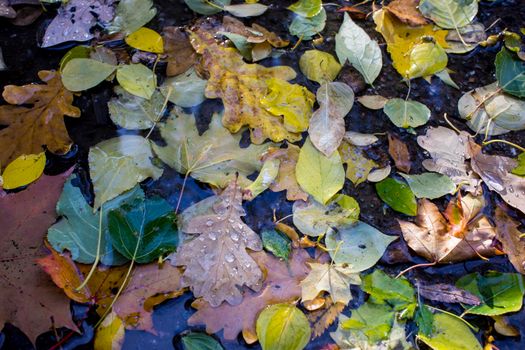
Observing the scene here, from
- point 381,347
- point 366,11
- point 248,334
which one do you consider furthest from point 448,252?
point 366,11

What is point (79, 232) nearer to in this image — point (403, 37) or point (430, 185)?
point (430, 185)

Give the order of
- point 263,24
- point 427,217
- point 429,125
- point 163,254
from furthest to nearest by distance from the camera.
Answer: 1. point 263,24
2. point 429,125
3. point 427,217
4. point 163,254

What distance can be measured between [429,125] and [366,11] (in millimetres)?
678

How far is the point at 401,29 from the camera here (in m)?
2.16

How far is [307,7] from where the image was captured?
2.18m

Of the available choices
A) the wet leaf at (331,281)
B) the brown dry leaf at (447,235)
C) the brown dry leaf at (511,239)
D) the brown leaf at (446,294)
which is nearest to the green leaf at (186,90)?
the wet leaf at (331,281)

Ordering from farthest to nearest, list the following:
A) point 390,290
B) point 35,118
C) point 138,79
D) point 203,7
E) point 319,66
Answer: point 203,7 → point 319,66 → point 138,79 → point 35,118 → point 390,290

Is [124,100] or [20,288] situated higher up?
[124,100]

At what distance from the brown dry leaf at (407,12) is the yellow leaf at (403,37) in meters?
0.02

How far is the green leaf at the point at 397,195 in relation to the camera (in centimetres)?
170

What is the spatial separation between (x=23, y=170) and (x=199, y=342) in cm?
83

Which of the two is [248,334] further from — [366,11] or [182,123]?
[366,11]

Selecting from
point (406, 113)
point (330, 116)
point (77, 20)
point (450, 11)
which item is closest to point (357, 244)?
point (330, 116)

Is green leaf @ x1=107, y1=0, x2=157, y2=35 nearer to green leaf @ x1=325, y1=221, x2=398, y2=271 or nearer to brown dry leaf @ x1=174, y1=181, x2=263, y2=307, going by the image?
brown dry leaf @ x1=174, y1=181, x2=263, y2=307
